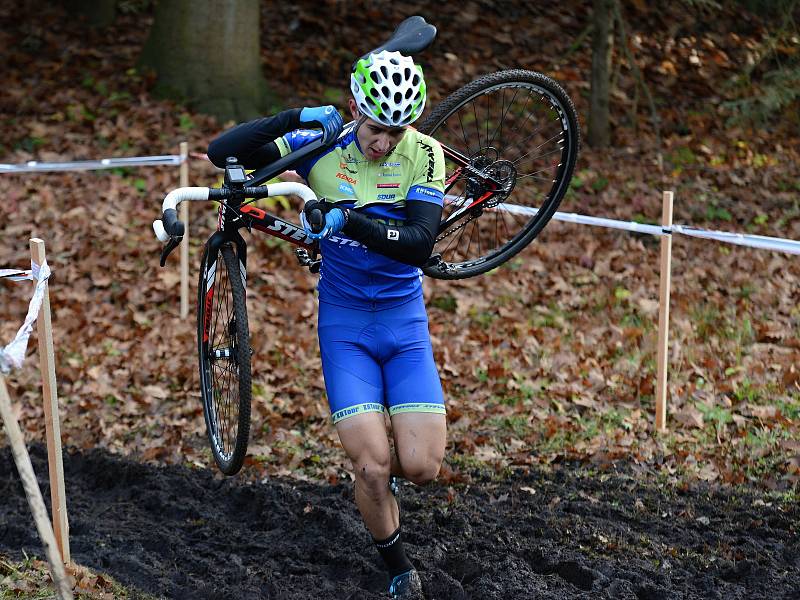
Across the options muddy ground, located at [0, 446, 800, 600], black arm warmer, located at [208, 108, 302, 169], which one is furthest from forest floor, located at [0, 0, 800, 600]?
black arm warmer, located at [208, 108, 302, 169]

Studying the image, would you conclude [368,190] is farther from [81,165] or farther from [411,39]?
[81,165]

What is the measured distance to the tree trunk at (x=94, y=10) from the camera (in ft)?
45.1

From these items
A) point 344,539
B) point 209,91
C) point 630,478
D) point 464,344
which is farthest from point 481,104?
point 344,539

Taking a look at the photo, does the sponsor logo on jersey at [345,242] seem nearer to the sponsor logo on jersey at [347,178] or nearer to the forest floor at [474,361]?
the sponsor logo on jersey at [347,178]

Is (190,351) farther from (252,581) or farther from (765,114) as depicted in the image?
(765,114)

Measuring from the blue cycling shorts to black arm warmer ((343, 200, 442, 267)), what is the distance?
385 mm

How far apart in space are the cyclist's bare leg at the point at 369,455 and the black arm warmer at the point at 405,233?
0.77m

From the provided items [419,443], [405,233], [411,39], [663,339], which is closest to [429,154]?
[405,233]

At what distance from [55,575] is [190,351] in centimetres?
468

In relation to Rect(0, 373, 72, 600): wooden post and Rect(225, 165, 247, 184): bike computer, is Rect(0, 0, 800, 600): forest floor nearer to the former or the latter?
Rect(0, 373, 72, 600): wooden post

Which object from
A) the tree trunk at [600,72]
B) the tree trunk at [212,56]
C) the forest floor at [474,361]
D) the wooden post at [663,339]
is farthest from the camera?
the tree trunk at [212,56]

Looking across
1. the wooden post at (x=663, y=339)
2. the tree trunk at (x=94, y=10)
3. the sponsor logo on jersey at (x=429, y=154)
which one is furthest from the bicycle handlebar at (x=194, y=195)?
the tree trunk at (x=94, y=10)

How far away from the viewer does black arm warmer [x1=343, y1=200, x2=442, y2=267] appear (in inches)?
169

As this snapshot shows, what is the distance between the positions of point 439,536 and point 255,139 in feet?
7.87
